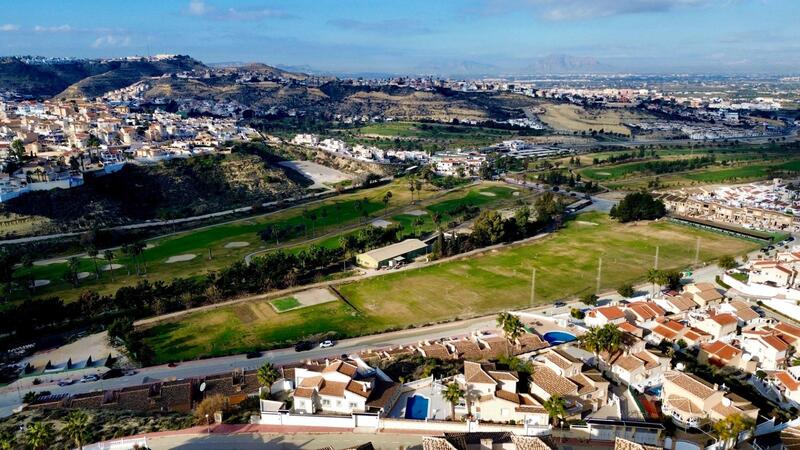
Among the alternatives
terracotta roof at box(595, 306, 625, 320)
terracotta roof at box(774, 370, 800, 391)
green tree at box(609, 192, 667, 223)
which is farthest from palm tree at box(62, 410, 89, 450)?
green tree at box(609, 192, 667, 223)

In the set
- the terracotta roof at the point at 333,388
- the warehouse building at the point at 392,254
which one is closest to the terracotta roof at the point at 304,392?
the terracotta roof at the point at 333,388

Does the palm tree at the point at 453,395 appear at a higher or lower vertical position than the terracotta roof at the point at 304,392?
higher

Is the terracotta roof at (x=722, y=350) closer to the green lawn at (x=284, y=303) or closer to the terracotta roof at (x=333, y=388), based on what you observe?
the terracotta roof at (x=333, y=388)

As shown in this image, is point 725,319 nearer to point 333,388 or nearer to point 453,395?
point 453,395

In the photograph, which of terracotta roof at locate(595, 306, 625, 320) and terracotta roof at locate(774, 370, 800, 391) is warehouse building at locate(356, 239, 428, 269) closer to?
terracotta roof at locate(595, 306, 625, 320)

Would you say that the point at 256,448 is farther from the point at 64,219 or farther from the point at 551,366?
the point at 64,219
